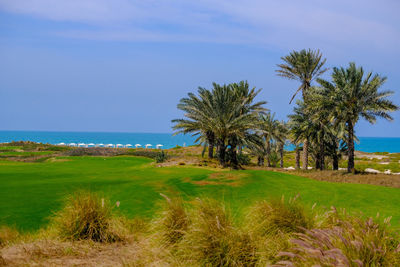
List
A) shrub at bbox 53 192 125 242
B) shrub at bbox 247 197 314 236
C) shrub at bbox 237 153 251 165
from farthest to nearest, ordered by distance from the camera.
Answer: shrub at bbox 237 153 251 165
shrub at bbox 53 192 125 242
shrub at bbox 247 197 314 236

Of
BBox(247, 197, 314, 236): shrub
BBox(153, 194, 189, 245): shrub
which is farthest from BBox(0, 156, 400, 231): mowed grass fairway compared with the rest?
BBox(153, 194, 189, 245): shrub

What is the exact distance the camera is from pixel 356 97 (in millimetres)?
31766

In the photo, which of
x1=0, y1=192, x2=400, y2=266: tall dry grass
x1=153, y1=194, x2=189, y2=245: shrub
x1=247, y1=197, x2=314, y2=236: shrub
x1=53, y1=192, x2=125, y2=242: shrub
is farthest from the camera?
x1=53, y1=192, x2=125, y2=242: shrub

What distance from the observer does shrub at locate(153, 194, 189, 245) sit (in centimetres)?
746

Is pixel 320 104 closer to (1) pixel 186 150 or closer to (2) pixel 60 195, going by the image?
(2) pixel 60 195

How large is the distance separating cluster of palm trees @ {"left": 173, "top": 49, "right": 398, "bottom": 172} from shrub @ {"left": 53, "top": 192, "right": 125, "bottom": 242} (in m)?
24.9

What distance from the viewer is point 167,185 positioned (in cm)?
1745

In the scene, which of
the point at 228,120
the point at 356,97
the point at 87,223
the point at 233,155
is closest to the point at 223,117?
the point at 228,120

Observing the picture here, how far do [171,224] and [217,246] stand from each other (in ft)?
5.08

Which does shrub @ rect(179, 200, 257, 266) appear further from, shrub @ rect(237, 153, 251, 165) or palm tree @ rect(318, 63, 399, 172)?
shrub @ rect(237, 153, 251, 165)

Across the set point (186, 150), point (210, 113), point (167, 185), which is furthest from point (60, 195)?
point (186, 150)

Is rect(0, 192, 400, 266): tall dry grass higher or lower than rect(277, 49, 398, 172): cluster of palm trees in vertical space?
lower

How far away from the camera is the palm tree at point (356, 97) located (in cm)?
3134

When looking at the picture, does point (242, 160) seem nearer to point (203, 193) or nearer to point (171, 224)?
point (203, 193)
